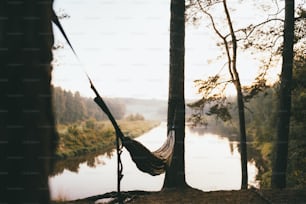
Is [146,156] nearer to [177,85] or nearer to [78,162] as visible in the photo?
[177,85]

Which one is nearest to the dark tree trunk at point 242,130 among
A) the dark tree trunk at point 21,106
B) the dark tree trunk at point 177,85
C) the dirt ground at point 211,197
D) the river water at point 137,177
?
the river water at point 137,177

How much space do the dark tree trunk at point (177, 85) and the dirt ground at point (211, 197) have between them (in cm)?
31

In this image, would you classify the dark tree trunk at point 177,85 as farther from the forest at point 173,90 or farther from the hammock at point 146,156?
the hammock at point 146,156

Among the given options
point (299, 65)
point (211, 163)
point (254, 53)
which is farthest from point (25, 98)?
point (211, 163)

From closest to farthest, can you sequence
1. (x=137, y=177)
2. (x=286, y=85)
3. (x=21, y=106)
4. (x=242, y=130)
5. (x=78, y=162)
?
(x=21, y=106)
(x=286, y=85)
(x=242, y=130)
(x=137, y=177)
(x=78, y=162)

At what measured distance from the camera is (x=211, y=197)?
2996 millimetres

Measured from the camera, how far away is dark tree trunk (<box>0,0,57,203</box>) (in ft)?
2.30

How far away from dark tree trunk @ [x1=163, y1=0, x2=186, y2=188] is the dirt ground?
1.02 feet

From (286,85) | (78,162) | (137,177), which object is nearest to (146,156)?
(286,85)

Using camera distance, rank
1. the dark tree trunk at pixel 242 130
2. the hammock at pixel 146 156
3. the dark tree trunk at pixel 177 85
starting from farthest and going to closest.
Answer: the dark tree trunk at pixel 242 130, the dark tree trunk at pixel 177 85, the hammock at pixel 146 156

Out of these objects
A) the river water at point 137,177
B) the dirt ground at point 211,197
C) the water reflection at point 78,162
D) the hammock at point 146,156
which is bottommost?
the water reflection at point 78,162

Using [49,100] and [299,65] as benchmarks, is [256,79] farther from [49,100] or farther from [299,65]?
[49,100]

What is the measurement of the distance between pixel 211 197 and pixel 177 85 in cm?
131

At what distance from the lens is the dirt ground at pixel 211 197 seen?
9.35ft
